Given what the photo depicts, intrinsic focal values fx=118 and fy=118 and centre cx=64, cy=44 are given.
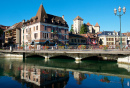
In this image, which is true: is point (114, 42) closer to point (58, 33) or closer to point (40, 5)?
point (58, 33)

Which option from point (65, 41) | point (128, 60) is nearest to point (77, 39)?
point (65, 41)

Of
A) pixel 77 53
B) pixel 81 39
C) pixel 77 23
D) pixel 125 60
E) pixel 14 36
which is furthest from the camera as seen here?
pixel 77 23

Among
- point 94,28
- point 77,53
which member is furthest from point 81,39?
point 94,28

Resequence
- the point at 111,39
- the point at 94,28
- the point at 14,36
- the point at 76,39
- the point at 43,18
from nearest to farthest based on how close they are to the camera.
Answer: the point at 43,18
the point at 14,36
the point at 76,39
the point at 111,39
the point at 94,28

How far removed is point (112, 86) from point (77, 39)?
171 ft

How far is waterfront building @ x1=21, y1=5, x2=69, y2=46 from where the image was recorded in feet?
151

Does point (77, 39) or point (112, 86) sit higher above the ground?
point (77, 39)

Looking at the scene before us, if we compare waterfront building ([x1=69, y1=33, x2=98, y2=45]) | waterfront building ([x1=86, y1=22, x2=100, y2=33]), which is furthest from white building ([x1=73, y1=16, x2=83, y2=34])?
waterfront building ([x1=69, y1=33, x2=98, y2=45])

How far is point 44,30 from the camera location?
154 feet

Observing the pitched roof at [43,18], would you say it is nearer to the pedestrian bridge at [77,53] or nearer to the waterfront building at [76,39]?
the waterfront building at [76,39]

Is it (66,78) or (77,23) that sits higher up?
(77,23)

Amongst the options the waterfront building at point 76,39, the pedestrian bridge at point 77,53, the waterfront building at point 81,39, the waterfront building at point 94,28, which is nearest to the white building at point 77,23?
the waterfront building at point 94,28

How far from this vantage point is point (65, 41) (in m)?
54.7

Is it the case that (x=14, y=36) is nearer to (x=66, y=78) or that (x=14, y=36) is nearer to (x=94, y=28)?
(x=66, y=78)
